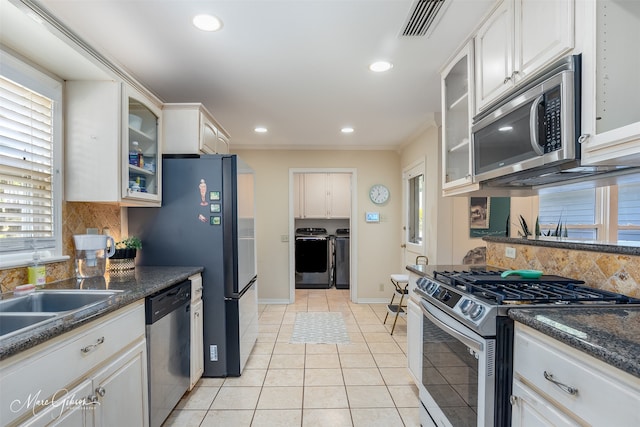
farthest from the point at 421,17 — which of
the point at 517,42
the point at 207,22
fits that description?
the point at 207,22

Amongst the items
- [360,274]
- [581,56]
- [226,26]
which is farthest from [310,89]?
[360,274]

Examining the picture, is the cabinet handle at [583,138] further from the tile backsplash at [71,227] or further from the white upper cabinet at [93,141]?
the tile backsplash at [71,227]

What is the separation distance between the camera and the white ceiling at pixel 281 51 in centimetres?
158

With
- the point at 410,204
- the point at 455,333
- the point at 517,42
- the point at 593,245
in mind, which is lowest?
the point at 455,333

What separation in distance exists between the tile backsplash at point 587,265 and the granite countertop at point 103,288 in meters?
2.22

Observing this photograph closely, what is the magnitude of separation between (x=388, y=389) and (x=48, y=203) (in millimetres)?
2595

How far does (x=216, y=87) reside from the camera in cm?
252

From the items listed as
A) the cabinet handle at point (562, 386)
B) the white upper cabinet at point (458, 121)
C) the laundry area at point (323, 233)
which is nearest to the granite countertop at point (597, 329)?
the cabinet handle at point (562, 386)

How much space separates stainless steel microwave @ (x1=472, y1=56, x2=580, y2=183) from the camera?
3.73ft

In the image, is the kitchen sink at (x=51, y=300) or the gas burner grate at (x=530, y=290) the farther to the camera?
the kitchen sink at (x=51, y=300)

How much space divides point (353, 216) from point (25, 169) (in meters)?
3.69

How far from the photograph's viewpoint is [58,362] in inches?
41.3

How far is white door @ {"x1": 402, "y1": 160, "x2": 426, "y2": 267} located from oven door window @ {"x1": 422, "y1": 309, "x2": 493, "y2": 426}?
6.54 feet

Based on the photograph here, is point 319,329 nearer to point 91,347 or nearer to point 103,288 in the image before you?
point 103,288
